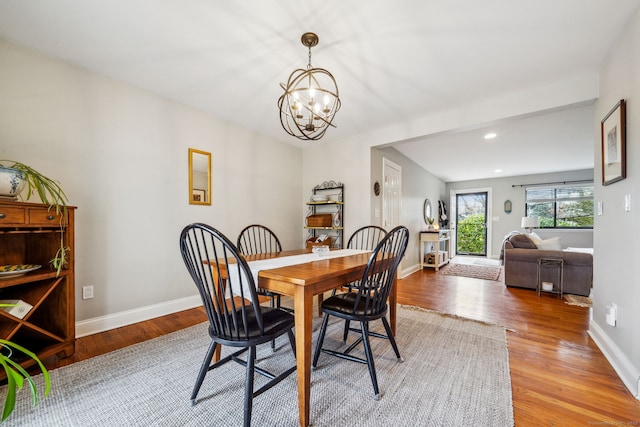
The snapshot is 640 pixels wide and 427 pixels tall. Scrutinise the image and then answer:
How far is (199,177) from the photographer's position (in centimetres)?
308

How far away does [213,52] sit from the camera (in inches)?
A: 82.5

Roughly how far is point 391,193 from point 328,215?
47.7 inches

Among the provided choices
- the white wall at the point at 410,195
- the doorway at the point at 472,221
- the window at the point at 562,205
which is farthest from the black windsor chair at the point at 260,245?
the window at the point at 562,205

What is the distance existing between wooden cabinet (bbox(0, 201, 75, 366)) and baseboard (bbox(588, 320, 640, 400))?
359 centimetres

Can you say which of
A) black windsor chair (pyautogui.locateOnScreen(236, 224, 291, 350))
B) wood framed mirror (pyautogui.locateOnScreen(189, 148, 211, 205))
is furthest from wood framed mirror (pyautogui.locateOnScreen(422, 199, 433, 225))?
wood framed mirror (pyautogui.locateOnScreen(189, 148, 211, 205))

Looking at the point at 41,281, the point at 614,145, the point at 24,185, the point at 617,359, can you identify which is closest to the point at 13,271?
the point at 41,281

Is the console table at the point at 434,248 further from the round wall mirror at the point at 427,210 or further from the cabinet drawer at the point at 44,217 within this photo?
the cabinet drawer at the point at 44,217

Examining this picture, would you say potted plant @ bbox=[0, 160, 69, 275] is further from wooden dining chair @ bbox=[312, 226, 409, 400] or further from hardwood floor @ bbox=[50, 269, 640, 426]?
wooden dining chair @ bbox=[312, 226, 409, 400]

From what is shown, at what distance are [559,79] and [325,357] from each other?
10.3 feet

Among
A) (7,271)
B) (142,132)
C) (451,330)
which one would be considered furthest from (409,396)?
(142,132)

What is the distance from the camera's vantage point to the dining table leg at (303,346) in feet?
4.36

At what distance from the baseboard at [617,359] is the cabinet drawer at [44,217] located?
12.2 feet

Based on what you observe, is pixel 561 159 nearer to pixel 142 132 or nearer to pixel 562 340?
pixel 562 340

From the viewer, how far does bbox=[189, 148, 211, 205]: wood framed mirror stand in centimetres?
301
